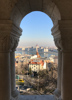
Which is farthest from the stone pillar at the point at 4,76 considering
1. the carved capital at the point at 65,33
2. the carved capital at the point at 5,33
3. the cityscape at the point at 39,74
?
the cityscape at the point at 39,74

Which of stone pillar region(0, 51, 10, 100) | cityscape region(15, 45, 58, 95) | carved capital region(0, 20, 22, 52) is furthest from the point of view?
cityscape region(15, 45, 58, 95)

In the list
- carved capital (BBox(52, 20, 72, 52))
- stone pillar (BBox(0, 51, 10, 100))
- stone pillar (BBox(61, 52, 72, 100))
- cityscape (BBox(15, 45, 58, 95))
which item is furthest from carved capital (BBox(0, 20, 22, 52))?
cityscape (BBox(15, 45, 58, 95))

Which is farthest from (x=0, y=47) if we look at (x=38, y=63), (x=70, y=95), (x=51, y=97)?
(x=38, y=63)

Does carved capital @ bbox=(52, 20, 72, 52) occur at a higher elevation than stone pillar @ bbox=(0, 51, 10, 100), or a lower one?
higher

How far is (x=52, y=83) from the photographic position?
968 cm

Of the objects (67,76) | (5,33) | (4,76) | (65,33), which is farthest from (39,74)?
(5,33)

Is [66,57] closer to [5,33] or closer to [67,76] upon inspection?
[67,76]

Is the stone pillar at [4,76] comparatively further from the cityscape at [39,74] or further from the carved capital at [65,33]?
the cityscape at [39,74]

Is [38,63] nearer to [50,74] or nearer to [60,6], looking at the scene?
[50,74]

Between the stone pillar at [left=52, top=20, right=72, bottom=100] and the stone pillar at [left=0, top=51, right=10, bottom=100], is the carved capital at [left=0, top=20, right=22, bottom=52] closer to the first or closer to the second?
the stone pillar at [left=0, top=51, right=10, bottom=100]

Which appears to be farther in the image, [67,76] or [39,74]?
[39,74]

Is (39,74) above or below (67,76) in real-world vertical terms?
below

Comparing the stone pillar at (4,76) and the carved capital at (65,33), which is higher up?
the carved capital at (65,33)

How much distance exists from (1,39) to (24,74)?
755 centimetres
